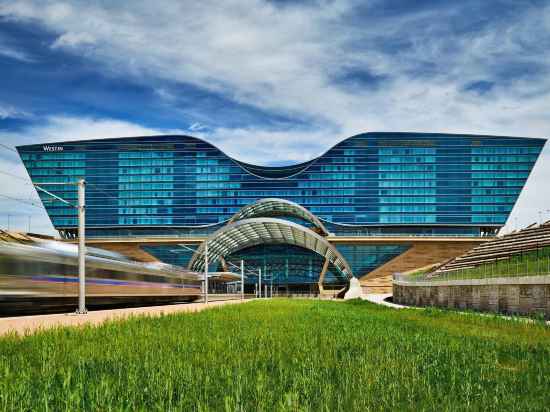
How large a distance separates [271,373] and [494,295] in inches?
874

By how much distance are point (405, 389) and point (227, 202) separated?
12979cm

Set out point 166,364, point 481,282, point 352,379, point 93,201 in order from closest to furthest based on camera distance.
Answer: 1. point 352,379
2. point 166,364
3. point 481,282
4. point 93,201

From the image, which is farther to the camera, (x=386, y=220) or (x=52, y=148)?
(x=52, y=148)

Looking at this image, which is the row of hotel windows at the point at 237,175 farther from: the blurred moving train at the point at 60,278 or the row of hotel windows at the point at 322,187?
the blurred moving train at the point at 60,278

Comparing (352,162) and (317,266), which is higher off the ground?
(352,162)

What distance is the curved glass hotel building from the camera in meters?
129

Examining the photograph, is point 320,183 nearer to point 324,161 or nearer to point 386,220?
point 324,161

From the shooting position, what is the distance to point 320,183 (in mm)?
134750

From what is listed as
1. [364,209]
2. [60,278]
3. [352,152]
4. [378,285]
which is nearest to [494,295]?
[60,278]

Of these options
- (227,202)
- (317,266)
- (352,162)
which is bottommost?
(317,266)

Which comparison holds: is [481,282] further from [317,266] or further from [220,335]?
[317,266]

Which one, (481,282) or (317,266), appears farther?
(317,266)

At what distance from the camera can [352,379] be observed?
6.43 m

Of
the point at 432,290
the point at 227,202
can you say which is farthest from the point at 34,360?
the point at 227,202
